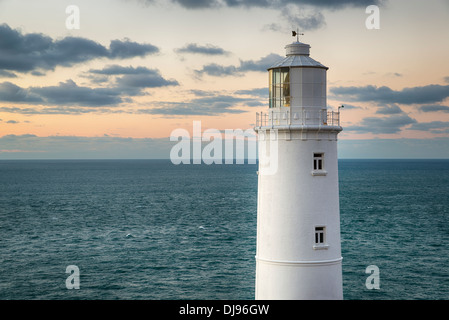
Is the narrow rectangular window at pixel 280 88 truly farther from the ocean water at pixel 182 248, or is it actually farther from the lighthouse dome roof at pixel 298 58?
the ocean water at pixel 182 248

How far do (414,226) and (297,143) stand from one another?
71.6 m

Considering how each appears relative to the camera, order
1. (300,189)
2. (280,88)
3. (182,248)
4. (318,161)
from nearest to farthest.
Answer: (300,189) → (318,161) → (280,88) → (182,248)

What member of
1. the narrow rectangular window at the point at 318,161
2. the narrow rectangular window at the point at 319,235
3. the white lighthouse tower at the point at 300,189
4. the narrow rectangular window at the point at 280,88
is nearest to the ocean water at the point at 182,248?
the white lighthouse tower at the point at 300,189

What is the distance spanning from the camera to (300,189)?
21.3m

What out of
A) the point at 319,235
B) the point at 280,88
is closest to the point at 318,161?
the point at 319,235

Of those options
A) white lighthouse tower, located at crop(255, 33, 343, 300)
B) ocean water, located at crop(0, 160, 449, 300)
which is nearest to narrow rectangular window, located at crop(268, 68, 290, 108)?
white lighthouse tower, located at crop(255, 33, 343, 300)

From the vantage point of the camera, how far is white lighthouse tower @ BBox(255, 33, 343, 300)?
21328mm

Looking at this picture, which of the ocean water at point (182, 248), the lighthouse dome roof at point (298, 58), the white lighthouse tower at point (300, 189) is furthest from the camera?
the ocean water at point (182, 248)

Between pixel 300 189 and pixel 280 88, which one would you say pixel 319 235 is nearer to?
pixel 300 189

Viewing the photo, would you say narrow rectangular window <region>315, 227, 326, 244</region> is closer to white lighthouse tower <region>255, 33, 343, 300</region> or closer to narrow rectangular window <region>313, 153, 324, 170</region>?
white lighthouse tower <region>255, 33, 343, 300</region>

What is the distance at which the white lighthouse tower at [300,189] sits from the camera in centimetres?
2133

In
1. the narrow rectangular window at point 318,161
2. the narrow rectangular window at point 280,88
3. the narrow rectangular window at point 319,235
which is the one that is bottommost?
the narrow rectangular window at point 319,235

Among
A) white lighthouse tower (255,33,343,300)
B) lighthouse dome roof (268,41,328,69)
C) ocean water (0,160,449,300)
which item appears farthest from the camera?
ocean water (0,160,449,300)
